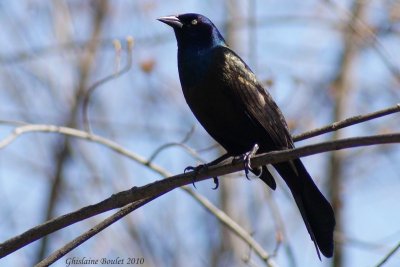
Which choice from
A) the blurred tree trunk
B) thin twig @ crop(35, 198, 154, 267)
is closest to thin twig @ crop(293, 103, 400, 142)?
thin twig @ crop(35, 198, 154, 267)

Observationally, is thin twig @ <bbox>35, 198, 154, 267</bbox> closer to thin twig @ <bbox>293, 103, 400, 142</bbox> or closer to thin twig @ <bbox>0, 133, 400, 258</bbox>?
thin twig @ <bbox>0, 133, 400, 258</bbox>

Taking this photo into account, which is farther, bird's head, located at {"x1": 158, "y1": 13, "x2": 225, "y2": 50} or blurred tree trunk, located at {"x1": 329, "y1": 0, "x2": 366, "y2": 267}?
blurred tree trunk, located at {"x1": 329, "y1": 0, "x2": 366, "y2": 267}

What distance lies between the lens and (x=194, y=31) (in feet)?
16.9

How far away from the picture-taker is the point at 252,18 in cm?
652

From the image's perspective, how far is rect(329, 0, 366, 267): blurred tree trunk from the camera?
26.1 feet

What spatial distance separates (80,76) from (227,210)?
6.46ft

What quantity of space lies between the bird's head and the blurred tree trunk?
285 centimetres

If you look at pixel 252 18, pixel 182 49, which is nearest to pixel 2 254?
pixel 182 49

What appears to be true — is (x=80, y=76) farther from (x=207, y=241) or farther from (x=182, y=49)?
(x=182, y=49)

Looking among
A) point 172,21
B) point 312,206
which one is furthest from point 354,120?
point 172,21

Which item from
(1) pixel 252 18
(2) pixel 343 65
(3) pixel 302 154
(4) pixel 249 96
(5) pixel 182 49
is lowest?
(3) pixel 302 154

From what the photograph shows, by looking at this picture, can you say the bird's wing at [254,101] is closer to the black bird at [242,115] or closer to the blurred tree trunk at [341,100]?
the black bird at [242,115]

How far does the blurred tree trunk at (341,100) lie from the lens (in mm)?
7965

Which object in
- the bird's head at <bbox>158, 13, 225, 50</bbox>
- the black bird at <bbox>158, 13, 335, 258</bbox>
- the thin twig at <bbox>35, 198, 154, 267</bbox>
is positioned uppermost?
the bird's head at <bbox>158, 13, 225, 50</bbox>
